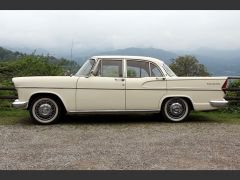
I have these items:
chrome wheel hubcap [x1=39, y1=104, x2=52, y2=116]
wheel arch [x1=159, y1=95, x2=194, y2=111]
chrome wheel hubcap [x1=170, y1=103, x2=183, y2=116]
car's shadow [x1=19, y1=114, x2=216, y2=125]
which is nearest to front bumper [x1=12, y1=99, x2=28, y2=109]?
chrome wheel hubcap [x1=39, y1=104, x2=52, y2=116]

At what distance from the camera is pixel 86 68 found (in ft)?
33.8

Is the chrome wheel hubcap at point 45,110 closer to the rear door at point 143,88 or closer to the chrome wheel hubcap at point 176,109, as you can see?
the rear door at point 143,88

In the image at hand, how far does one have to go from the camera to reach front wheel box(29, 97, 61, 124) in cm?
987

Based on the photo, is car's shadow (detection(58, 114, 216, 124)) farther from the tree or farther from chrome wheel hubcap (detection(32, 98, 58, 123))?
the tree

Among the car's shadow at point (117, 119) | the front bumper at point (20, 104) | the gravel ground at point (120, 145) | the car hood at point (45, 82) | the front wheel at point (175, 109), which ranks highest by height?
the car hood at point (45, 82)

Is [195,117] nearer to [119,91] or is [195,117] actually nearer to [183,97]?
[183,97]

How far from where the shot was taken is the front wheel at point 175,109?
10.2 m

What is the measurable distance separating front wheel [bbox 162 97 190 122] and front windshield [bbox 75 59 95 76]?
2033 millimetres

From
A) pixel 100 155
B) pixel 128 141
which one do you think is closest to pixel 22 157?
pixel 100 155

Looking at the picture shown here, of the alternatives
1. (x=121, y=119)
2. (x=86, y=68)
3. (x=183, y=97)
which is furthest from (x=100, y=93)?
(x=183, y=97)

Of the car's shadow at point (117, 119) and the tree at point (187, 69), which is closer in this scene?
the car's shadow at point (117, 119)

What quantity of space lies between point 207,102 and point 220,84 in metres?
0.55

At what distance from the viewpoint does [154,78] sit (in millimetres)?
10164

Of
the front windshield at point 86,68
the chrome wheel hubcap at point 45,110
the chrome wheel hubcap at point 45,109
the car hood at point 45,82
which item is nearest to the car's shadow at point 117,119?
the chrome wheel hubcap at point 45,110
